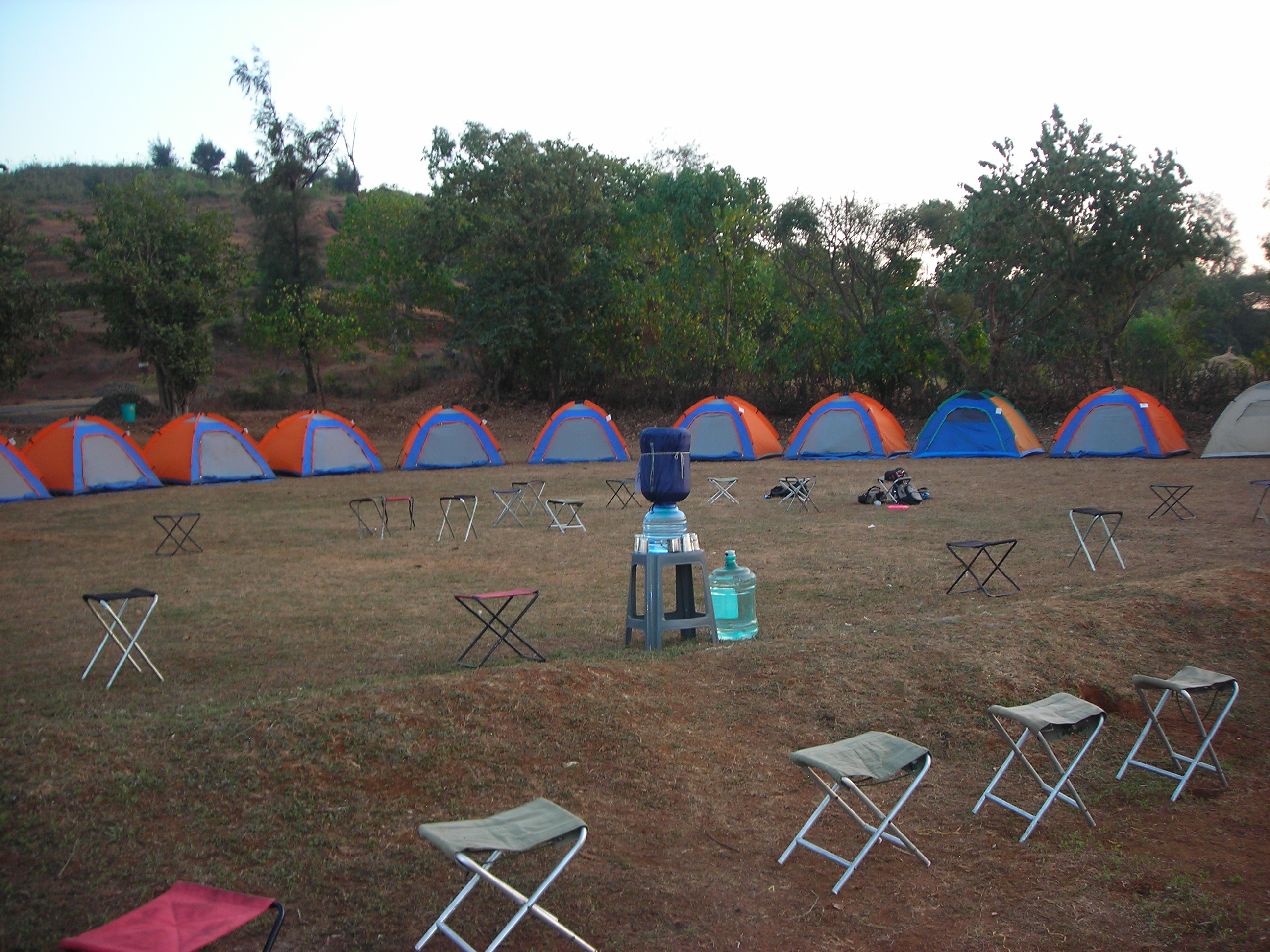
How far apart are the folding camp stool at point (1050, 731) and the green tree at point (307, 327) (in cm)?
2555

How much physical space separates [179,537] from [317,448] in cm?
701

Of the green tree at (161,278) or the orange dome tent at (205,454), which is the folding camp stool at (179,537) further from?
the green tree at (161,278)

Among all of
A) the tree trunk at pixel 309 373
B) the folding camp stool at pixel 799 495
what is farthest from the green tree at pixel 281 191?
the folding camp stool at pixel 799 495

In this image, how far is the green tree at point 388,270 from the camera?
27.8 m

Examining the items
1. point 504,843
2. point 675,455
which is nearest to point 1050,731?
point 504,843

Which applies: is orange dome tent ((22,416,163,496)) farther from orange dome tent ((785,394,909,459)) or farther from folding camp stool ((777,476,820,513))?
orange dome tent ((785,394,909,459))

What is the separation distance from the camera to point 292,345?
27.3 metres

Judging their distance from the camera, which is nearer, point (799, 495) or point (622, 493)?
point (799, 495)

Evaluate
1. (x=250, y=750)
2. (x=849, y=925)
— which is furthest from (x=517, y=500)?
(x=849, y=925)

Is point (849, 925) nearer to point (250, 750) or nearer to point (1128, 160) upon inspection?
point (250, 750)

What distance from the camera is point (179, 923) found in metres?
2.42

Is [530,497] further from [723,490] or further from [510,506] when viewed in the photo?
[723,490]

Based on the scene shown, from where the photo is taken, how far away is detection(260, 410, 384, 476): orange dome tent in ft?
58.5

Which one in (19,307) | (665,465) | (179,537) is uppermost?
(19,307)
